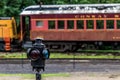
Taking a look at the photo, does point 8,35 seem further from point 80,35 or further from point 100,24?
point 100,24

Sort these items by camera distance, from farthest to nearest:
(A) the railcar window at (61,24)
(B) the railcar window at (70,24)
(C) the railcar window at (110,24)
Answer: (A) the railcar window at (61,24) < (B) the railcar window at (70,24) < (C) the railcar window at (110,24)

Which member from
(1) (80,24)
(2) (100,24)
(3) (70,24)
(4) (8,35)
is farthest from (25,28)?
(2) (100,24)

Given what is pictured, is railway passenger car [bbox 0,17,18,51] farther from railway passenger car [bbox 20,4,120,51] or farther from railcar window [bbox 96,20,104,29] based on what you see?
railcar window [bbox 96,20,104,29]

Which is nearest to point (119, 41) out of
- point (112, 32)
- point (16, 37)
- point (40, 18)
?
point (112, 32)

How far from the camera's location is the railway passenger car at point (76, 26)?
94.3 ft

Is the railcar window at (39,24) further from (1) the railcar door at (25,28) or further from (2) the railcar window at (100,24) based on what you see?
(2) the railcar window at (100,24)

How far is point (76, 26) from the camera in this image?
95.1ft

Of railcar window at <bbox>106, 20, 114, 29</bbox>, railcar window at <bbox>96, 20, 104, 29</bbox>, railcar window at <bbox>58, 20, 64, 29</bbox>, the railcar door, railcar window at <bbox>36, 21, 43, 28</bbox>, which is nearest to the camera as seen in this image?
railcar window at <bbox>106, 20, 114, 29</bbox>

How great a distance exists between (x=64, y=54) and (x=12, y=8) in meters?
8.39

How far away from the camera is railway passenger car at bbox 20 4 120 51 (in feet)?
94.3

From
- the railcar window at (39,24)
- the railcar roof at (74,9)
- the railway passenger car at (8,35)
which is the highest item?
the railcar roof at (74,9)

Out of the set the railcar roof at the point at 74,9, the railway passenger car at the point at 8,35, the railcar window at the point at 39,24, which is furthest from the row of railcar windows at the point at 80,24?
the railway passenger car at the point at 8,35

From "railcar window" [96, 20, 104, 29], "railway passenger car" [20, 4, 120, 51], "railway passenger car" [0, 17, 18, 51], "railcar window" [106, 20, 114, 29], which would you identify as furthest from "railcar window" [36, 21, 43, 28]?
Result: "railcar window" [106, 20, 114, 29]

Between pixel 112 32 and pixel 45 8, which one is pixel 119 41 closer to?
pixel 112 32
